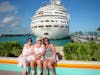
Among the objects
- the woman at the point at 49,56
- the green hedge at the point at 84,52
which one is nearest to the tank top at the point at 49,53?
the woman at the point at 49,56

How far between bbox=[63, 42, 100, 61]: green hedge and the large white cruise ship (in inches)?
1036

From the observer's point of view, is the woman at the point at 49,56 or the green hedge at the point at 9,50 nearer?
the woman at the point at 49,56

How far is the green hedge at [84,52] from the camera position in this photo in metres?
4.77

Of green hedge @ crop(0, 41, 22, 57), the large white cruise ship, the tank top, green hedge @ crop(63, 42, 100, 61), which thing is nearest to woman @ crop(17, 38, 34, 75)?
the tank top

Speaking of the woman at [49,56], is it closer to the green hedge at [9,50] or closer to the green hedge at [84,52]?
the green hedge at [84,52]

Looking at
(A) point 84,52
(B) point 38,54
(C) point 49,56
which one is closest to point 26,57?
(B) point 38,54

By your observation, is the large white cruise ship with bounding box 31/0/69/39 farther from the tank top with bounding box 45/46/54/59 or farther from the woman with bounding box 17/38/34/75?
the tank top with bounding box 45/46/54/59

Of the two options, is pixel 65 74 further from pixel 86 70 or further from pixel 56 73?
pixel 86 70

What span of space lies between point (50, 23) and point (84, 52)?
28.5 metres

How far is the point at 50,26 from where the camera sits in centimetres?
3284

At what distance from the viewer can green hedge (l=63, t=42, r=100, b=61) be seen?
477 cm

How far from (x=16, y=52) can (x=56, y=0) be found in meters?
40.6

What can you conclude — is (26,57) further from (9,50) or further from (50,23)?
(50,23)

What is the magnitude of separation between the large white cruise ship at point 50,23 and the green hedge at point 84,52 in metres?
26.3
